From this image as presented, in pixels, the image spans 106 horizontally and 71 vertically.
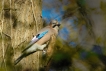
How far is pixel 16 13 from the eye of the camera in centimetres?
262

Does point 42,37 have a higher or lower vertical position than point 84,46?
lower

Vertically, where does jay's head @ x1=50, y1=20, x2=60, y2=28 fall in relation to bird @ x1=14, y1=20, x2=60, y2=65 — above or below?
above

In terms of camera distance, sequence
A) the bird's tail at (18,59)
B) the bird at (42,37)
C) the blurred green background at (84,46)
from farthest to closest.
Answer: the bird at (42,37), the bird's tail at (18,59), the blurred green background at (84,46)

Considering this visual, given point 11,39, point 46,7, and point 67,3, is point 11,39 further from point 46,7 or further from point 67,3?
point 67,3

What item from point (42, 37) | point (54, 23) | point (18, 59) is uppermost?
point (54, 23)

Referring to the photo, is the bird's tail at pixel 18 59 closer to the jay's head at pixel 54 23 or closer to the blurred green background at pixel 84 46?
the jay's head at pixel 54 23

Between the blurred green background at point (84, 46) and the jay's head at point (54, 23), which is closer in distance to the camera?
the blurred green background at point (84, 46)

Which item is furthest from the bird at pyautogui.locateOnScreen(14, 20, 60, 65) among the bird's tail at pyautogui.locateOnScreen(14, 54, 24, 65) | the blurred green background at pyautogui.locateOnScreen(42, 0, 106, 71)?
the blurred green background at pyautogui.locateOnScreen(42, 0, 106, 71)

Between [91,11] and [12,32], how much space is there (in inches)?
45.9

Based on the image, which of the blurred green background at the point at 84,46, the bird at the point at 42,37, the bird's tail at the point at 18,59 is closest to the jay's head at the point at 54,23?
the bird at the point at 42,37

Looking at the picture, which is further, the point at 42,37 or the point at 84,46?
the point at 42,37

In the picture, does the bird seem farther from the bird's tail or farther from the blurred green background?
the blurred green background

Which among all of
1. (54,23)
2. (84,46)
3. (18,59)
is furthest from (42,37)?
(84,46)

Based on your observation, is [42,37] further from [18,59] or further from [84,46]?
[84,46]
